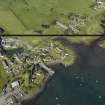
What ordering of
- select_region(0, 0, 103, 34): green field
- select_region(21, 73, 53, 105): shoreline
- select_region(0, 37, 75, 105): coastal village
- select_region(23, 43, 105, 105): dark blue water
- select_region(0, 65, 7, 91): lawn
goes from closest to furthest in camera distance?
1. select_region(21, 73, 53, 105): shoreline
2. select_region(23, 43, 105, 105): dark blue water
3. select_region(0, 37, 75, 105): coastal village
4. select_region(0, 65, 7, 91): lawn
5. select_region(0, 0, 103, 34): green field

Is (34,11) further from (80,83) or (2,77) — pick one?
(80,83)

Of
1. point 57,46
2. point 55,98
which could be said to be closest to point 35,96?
point 55,98

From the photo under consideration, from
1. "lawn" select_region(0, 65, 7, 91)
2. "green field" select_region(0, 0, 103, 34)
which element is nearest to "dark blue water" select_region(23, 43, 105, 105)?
"lawn" select_region(0, 65, 7, 91)

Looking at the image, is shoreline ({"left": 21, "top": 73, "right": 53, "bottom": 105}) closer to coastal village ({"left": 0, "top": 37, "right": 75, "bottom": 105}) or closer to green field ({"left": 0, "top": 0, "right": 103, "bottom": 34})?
coastal village ({"left": 0, "top": 37, "right": 75, "bottom": 105})

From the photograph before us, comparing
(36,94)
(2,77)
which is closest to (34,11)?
(2,77)

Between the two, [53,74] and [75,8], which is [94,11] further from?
[53,74]

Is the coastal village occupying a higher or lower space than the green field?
lower
